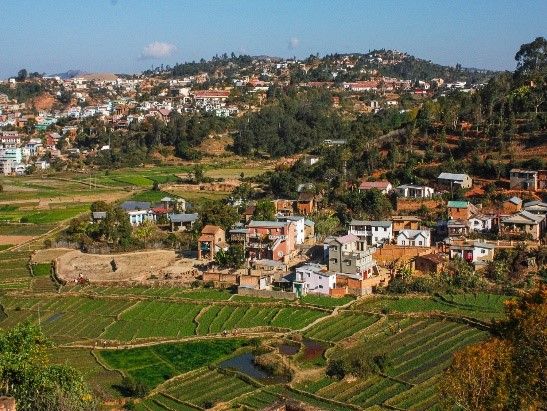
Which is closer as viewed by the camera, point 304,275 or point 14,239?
point 304,275

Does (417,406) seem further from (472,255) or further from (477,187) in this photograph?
(477,187)

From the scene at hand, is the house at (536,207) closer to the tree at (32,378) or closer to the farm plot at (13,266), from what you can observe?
the farm plot at (13,266)

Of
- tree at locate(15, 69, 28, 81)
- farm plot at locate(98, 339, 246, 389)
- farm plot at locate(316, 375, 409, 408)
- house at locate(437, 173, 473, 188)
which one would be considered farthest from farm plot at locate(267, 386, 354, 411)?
tree at locate(15, 69, 28, 81)

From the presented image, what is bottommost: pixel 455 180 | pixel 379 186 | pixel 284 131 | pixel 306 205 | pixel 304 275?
pixel 304 275

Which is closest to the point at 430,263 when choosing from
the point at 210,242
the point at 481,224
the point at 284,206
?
the point at 481,224

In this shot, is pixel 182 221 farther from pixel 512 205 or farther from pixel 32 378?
pixel 32 378

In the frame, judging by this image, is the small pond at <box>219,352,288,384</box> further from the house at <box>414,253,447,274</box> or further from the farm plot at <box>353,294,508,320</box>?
the house at <box>414,253,447,274</box>

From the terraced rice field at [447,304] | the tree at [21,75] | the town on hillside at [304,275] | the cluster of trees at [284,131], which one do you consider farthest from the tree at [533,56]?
the tree at [21,75]

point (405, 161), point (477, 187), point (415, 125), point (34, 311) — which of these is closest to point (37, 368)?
point (34, 311)
